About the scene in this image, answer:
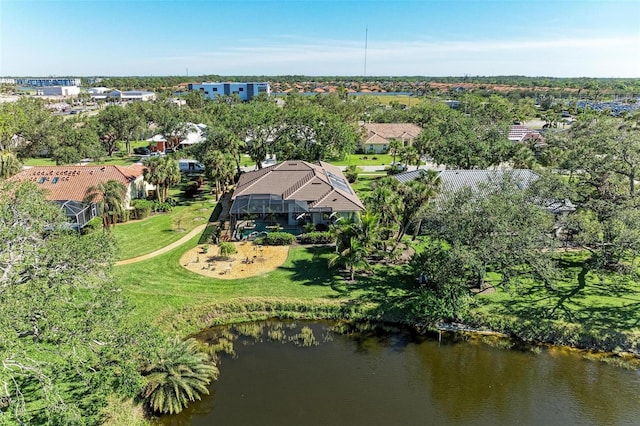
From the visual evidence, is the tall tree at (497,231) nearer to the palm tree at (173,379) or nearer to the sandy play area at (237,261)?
the sandy play area at (237,261)

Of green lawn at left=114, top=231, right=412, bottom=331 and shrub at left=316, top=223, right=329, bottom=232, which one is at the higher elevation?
shrub at left=316, top=223, right=329, bottom=232

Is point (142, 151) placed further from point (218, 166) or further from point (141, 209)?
point (141, 209)

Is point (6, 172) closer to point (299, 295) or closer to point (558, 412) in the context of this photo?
point (299, 295)

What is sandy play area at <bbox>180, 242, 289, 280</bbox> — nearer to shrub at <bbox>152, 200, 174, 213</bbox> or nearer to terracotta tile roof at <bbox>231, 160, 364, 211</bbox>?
terracotta tile roof at <bbox>231, 160, 364, 211</bbox>

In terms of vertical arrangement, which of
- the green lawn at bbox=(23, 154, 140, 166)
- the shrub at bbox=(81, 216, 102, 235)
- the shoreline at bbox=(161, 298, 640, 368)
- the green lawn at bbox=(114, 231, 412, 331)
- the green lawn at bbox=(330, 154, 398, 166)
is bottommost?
the shoreline at bbox=(161, 298, 640, 368)

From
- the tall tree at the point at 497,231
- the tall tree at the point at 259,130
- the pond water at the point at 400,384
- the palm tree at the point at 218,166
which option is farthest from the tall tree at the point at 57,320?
the tall tree at the point at 259,130

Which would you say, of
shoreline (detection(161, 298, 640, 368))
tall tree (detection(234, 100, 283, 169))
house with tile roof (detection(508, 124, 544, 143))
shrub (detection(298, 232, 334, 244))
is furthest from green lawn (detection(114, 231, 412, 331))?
house with tile roof (detection(508, 124, 544, 143))

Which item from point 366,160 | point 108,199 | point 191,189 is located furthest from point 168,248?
point 366,160
